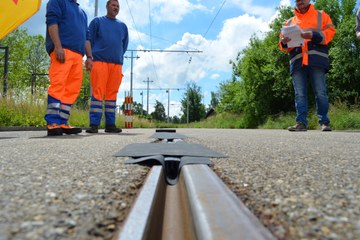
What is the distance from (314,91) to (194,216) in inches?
202

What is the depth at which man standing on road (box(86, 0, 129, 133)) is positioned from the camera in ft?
17.0

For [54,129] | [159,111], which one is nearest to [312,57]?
[54,129]

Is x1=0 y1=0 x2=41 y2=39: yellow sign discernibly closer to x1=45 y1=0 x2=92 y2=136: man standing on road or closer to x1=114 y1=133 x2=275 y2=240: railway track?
x1=45 y1=0 x2=92 y2=136: man standing on road

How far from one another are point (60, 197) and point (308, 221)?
0.57m

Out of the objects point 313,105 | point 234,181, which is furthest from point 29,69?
point 234,181

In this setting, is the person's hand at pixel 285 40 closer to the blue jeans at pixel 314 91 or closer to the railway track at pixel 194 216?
the blue jeans at pixel 314 91

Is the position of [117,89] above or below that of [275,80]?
below

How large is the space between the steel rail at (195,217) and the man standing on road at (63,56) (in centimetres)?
314

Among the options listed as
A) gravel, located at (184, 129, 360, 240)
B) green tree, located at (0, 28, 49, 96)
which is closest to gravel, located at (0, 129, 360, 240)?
gravel, located at (184, 129, 360, 240)

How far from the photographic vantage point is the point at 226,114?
2769 cm

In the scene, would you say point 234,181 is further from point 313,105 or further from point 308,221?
point 313,105

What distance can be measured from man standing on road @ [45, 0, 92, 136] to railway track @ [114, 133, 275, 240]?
123 inches

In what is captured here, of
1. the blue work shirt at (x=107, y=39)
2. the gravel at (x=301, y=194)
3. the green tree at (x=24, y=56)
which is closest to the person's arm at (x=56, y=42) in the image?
the blue work shirt at (x=107, y=39)

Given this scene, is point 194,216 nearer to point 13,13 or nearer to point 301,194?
point 301,194
